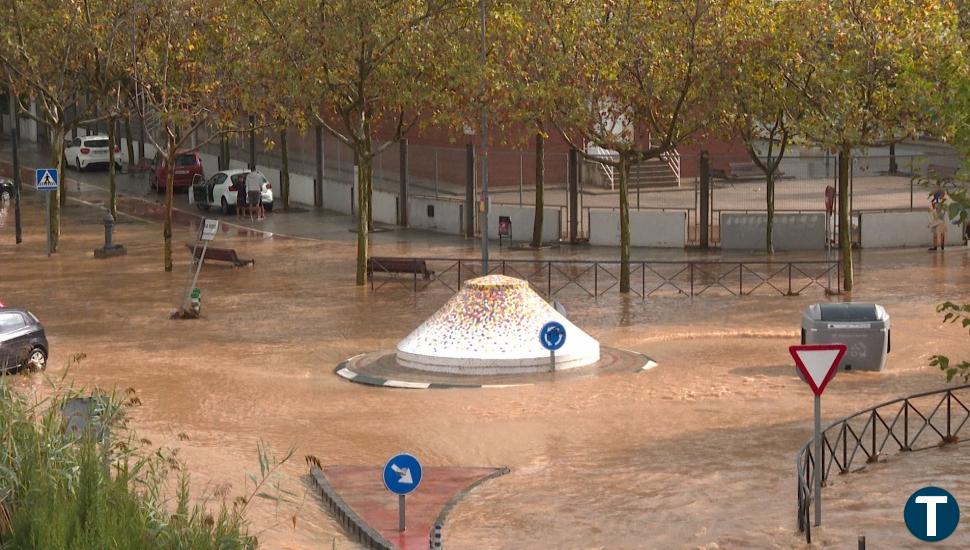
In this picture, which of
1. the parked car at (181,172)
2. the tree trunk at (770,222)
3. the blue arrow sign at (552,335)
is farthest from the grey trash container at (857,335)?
the parked car at (181,172)

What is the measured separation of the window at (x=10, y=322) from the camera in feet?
88.4

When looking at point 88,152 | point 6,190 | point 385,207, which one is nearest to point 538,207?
point 385,207

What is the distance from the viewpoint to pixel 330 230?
4953cm

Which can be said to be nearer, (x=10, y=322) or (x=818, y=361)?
(x=818, y=361)

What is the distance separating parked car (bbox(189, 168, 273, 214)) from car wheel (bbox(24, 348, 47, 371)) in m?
25.6

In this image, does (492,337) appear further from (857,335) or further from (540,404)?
(857,335)

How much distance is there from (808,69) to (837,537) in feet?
67.8

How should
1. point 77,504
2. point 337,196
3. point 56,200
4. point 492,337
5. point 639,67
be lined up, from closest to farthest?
1. point 77,504
2. point 492,337
3. point 639,67
4. point 56,200
5. point 337,196

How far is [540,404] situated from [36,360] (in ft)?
28.1

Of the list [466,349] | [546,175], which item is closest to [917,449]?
[466,349]

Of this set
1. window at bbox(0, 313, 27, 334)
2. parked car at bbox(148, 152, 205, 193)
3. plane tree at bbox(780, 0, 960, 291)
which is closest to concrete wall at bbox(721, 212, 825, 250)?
plane tree at bbox(780, 0, 960, 291)

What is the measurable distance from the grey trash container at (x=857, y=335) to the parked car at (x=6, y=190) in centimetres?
3595

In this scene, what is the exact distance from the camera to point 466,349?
27.2 m

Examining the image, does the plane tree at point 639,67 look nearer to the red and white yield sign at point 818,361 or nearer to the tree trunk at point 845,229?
the tree trunk at point 845,229
